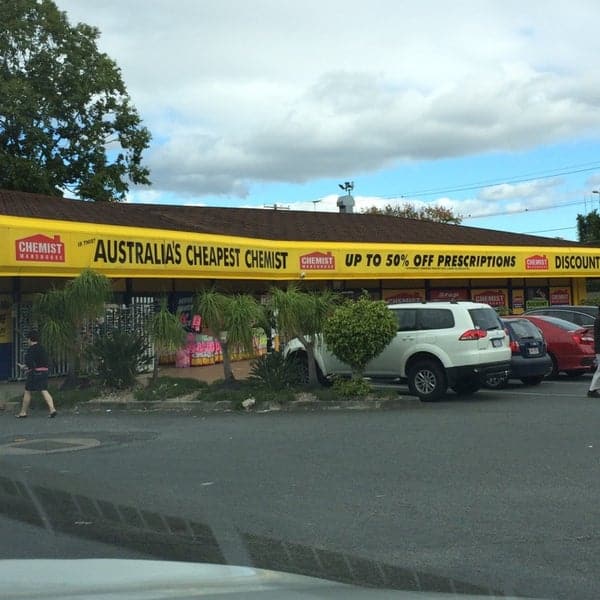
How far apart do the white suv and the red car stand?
10.2 ft

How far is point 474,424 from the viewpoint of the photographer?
36.9 feet

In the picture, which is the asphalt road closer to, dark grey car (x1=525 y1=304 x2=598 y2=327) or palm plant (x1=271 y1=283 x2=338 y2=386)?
palm plant (x1=271 y1=283 x2=338 y2=386)

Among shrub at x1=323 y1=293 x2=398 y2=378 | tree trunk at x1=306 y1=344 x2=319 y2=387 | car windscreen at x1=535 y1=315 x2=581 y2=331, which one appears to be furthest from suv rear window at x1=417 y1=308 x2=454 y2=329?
car windscreen at x1=535 y1=315 x2=581 y2=331

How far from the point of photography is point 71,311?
15.7 m

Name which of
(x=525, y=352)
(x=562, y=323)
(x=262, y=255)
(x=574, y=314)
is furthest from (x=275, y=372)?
(x=262, y=255)

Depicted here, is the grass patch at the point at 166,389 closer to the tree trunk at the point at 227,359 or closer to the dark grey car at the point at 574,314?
the tree trunk at the point at 227,359

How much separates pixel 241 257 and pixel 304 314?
8.40m

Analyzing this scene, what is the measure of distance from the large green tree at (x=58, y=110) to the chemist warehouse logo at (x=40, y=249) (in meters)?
15.3

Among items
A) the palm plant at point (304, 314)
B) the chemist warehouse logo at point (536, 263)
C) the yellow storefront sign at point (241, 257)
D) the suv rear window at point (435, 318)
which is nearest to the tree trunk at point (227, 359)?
the palm plant at point (304, 314)

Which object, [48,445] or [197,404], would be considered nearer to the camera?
[48,445]

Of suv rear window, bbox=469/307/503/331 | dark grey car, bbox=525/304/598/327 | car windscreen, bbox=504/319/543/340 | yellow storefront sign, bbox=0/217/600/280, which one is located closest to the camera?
suv rear window, bbox=469/307/503/331

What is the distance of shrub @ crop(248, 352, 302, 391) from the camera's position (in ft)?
47.9

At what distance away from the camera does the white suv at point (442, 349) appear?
14.1m

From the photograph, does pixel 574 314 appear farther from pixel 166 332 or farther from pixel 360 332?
pixel 166 332
